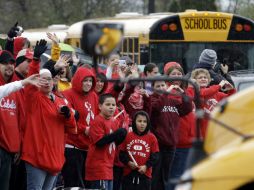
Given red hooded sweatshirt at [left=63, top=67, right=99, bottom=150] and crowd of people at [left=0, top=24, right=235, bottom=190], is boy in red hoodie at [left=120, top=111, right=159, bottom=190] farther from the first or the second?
red hooded sweatshirt at [left=63, top=67, right=99, bottom=150]

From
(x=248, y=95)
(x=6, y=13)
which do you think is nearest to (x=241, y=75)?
(x=248, y=95)

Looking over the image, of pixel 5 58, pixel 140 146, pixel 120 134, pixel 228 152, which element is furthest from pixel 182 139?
pixel 228 152

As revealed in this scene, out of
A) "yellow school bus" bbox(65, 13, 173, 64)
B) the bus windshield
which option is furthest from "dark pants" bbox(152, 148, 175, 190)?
"yellow school bus" bbox(65, 13, 173, 64)

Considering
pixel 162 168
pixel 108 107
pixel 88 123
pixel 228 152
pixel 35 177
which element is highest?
pixel 228 152

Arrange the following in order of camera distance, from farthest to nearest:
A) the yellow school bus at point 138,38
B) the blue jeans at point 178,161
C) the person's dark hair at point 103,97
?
1. the yellow school bus at point 138,38
2. the blue jeans at point 178,161
3. the person's dark hair at point 103,97

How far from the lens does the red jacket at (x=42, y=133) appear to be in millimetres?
10883

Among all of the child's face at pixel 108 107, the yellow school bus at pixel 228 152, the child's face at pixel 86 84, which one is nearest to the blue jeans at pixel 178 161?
the child's face at pixel 108 107

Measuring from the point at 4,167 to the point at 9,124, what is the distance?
1.46 feet

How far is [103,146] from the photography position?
39.2ft

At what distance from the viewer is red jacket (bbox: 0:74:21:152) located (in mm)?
10805

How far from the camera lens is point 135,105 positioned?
42.9 feet

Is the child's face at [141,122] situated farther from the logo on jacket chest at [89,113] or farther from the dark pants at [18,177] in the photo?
the dark pants at [18,177]

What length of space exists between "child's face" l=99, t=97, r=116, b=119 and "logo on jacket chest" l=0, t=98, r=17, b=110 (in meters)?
1.37

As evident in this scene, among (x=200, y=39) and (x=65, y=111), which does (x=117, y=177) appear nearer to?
(x=65, y=111)
